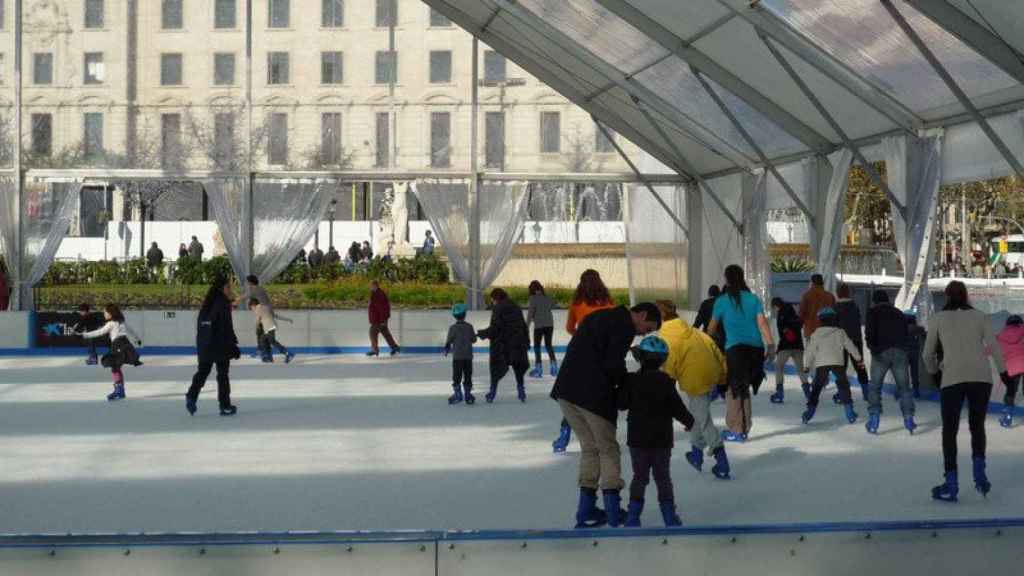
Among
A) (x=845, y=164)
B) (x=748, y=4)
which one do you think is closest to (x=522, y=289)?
(x=845, y=164)

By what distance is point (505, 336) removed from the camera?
14375 mm

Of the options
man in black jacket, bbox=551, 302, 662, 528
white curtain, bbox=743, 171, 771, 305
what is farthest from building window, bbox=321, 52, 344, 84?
man in black jacket, bbox=551, 302, 662, 528

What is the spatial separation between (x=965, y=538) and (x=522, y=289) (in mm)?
19927

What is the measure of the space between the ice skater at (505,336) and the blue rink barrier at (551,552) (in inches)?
334

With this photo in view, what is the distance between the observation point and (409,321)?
24.6 m

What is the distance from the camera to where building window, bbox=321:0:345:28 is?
24.6 meters

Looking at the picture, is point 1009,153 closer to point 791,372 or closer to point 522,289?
point 791,372

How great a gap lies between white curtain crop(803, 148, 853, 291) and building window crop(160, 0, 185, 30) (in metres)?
11.3

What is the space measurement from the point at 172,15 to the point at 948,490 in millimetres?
18765

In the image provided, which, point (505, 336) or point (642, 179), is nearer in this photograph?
point (505, 336)

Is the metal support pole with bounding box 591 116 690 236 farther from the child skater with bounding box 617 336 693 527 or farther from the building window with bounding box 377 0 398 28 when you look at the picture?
the child skater with bounding box 617 336 693 527

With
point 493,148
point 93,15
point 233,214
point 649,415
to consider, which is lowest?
point 649,415

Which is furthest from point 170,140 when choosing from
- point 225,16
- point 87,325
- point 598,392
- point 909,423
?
point 598,392

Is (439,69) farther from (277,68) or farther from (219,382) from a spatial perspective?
(219,382)
